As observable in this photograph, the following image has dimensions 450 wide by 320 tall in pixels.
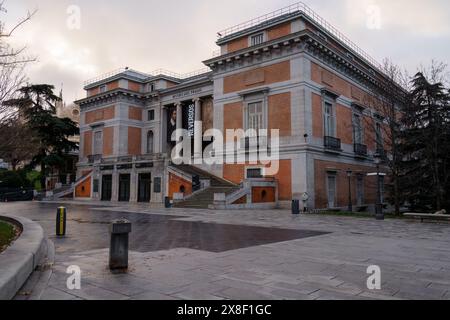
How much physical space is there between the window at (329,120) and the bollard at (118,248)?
24.9 meters

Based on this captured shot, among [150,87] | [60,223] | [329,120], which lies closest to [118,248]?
[60,223]

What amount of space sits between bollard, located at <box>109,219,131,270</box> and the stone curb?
1.23 metres

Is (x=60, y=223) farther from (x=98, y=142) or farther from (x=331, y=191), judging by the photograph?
(x=98, y=142)

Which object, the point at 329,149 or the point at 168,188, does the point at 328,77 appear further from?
the point at 168,188

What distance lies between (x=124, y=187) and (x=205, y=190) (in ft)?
36.9

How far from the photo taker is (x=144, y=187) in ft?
111

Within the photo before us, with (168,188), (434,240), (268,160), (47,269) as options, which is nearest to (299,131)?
Answer: (268,160)

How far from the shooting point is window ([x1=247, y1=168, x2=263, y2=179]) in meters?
27.9

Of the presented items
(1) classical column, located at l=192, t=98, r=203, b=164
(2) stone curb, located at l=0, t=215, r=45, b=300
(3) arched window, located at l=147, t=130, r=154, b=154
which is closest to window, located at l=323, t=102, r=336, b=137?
(1) classical column, located at l=192, t=98, r=203, b=164

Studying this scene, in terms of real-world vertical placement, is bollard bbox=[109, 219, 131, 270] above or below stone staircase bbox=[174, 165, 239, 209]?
below

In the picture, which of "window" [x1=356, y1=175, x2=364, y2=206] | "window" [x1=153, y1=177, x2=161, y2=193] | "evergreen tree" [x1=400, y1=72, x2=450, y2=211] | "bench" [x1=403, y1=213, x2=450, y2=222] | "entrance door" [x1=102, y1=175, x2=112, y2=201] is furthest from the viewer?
"entrance door" [x1=102, y1=175, x2=112, y2=201]

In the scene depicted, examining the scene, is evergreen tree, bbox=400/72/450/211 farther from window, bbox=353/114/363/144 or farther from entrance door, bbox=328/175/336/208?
window, bbox=353/114/363/144

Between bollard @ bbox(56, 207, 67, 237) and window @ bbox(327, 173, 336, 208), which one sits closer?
bollard @ bbox(56, 207, 67, 237)

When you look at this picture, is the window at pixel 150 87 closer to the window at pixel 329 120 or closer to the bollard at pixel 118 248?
the window at pixel 329 120
